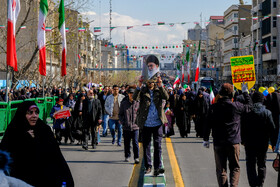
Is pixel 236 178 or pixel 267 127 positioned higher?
pixel 267 127

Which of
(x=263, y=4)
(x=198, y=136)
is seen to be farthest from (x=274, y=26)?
(x=198, y=136)

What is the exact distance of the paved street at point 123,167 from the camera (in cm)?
909

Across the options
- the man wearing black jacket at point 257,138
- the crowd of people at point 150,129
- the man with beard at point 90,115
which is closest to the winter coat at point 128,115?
the crowd of people at point 150,129

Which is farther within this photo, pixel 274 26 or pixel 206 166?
pixel 274 26

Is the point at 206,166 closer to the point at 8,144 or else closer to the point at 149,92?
the point at 149,92

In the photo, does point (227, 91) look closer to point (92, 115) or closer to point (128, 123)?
point (128, 123)

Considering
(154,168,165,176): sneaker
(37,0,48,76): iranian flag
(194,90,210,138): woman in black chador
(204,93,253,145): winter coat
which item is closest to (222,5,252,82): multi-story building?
(194,90,210,138): woman in black chador

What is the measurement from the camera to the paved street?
9086 millimetres

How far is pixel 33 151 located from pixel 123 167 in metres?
Result: 6.09

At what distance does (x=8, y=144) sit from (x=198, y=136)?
13675mm

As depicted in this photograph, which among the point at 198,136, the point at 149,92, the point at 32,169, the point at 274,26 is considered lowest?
the point at 198,136

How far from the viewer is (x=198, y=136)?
18.1 meters

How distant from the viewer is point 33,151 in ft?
16.0

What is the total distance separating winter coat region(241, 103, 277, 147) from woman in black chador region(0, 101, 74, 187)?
3.96 metres
